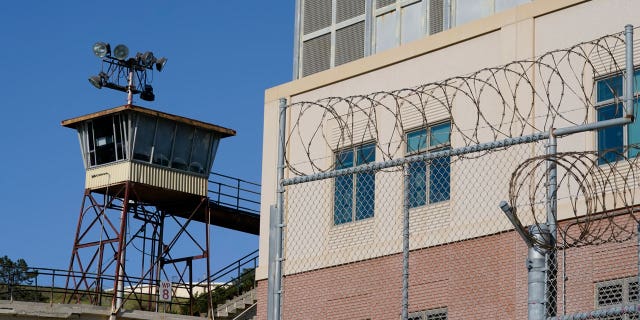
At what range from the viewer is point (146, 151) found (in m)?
41.9

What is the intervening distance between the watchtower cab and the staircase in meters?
4.37

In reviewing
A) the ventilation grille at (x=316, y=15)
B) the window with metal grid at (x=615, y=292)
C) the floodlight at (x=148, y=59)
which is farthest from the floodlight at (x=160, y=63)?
the window with metal grid at (x=615, y=292)

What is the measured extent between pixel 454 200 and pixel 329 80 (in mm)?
5341

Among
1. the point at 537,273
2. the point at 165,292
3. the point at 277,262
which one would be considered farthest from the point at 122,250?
the point at 537,273

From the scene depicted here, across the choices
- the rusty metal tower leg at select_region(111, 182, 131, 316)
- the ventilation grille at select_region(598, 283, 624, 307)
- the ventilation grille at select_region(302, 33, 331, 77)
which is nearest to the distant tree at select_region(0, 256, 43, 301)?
the rusty metal tower leg at select_region(111, 182, 131, 316)

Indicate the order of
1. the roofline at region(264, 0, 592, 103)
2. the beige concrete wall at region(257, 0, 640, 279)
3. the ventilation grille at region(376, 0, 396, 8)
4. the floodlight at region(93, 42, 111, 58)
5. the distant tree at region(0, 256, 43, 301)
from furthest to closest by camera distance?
the floodlight at region(93, 42, 111, 58), the distant tree at region(0, 256, 43, 301), the ventilation grille at region(376, 0, 396, 8), the roofline at region(264, 0, 592, 103), the beige concrete wall at region(257, 0, 640, 279)

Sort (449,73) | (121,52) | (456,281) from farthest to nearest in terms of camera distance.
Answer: (121,52), (449,73), (456,281)

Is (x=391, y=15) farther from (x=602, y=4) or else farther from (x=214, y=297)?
(x=214, y=297)

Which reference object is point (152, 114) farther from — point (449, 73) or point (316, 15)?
point (449, 73)

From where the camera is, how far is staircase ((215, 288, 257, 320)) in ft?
132

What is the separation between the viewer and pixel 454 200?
856 inches

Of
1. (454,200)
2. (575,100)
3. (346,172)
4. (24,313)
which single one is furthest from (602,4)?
(24,313)

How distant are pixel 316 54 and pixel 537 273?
1743 centimetres

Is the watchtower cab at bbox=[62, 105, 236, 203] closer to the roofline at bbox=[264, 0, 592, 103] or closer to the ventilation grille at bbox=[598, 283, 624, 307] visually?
the roofline at bbox=[264, 0, 592, 103]
